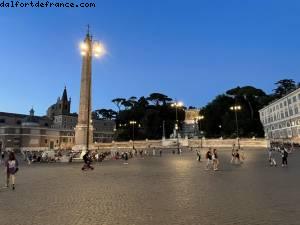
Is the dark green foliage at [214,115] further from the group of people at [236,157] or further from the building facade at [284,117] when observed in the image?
the group of people at [236,157]

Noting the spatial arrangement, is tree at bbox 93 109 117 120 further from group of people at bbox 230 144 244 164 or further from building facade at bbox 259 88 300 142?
group of people at bbox 230 144 244 164

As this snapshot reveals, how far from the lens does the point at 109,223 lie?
7469 millimetres

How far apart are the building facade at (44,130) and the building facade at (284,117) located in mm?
62900

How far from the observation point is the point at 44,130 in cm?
11300

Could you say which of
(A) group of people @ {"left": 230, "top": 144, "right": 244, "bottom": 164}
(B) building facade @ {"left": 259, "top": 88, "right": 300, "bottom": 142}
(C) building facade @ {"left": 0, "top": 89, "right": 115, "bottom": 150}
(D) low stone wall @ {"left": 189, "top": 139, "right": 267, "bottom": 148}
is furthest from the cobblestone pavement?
(C) building facade @ {"left": 0, "top": 89, "right": 115, "bottom": 150}

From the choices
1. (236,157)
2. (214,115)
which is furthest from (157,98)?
(236,157)

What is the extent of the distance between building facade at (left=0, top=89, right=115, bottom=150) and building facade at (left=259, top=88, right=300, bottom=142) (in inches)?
2476

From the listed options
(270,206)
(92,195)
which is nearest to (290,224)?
(270,206)

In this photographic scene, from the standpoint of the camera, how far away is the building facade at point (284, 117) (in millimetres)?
76000

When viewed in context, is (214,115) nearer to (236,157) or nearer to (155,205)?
(236,157)

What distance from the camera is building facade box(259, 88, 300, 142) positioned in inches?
2992

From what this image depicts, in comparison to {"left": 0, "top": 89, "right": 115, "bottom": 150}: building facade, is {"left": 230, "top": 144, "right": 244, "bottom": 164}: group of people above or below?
below

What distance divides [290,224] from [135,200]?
190 inches

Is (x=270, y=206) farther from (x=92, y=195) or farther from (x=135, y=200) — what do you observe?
(x=92, y=195)
